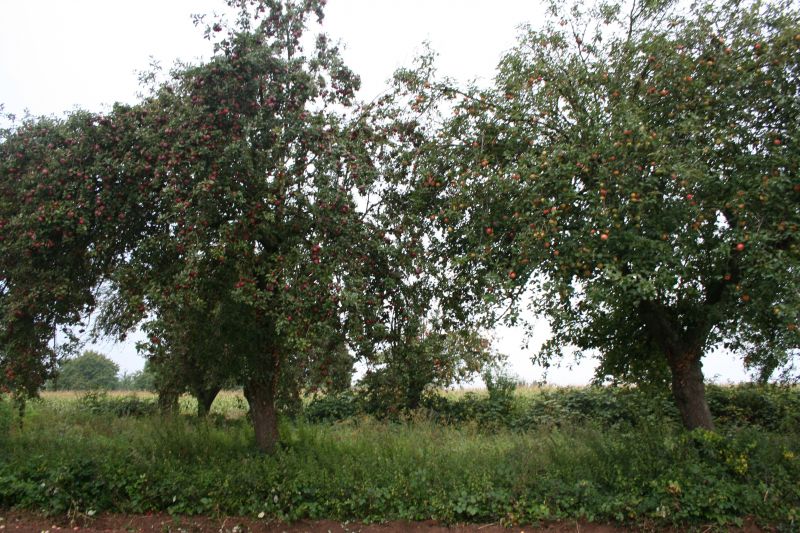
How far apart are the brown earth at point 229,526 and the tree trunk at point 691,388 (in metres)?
2.13

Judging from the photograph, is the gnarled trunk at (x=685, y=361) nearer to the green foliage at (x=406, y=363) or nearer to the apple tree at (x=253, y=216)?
the green foliage at (x=406, y=363)

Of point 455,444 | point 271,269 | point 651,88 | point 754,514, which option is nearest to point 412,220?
point 271,269

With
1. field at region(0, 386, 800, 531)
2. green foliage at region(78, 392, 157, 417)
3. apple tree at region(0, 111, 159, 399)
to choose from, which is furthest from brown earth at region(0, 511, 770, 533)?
green foliage at region(78, 392, 157, 417)

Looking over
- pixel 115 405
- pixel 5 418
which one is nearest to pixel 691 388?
pixel 5 418

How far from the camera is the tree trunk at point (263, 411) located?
8703mm

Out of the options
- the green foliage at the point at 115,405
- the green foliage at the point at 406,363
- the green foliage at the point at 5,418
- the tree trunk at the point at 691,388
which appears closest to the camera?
the green foliage at the point at 406,363

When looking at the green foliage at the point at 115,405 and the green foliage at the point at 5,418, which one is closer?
the green foliage at the point at 5,418

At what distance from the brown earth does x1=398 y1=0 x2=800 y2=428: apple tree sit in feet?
7.47

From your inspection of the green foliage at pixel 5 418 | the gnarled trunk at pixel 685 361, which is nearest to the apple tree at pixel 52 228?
the green foliage at pixel 5 418

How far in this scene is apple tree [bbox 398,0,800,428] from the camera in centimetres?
616

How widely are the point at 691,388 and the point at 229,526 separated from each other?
670 cm

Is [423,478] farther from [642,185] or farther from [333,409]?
[333,409]

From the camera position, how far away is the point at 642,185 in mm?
6215

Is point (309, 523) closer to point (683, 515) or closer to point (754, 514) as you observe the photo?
point (683, 515)
